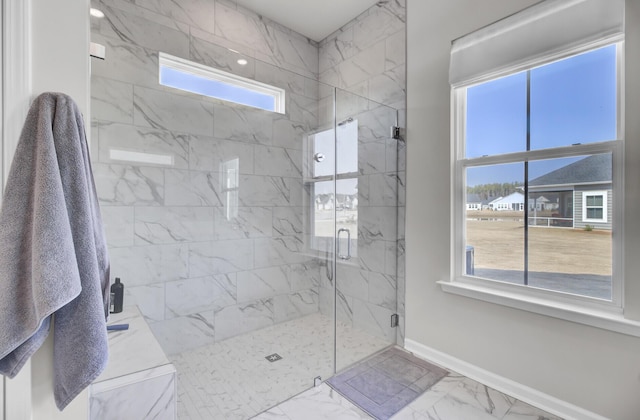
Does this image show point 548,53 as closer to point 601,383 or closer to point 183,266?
point 601,383

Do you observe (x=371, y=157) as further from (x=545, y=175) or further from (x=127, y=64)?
(x=127, y=64)

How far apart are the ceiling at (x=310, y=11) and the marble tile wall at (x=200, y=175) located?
0.34 ft

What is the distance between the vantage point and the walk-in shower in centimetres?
218

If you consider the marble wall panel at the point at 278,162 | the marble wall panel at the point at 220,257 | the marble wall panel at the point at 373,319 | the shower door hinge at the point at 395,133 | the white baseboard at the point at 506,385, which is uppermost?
the shower door hinge at the point at 395,133

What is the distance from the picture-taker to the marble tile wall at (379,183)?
104 inches

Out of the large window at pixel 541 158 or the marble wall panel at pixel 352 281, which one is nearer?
the large window at pixel 541 158

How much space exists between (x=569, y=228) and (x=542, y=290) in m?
0.42

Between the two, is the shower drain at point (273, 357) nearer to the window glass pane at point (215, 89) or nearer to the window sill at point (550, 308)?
the window sill at point (550, 308)

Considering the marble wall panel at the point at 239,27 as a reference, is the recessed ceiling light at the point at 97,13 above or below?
below

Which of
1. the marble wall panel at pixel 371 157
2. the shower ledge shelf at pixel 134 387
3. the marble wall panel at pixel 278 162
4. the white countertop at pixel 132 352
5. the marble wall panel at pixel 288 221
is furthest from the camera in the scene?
the marble wall panel at pixel 288 221

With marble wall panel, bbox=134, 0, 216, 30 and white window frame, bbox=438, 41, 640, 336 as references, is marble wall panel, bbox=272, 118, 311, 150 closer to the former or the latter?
marble wall panel, bbox=134, 0, 216, 30

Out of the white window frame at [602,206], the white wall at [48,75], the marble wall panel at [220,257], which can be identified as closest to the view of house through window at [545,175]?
the white window frame at [602,206]

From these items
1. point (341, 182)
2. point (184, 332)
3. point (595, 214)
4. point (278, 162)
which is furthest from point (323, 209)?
point (595, 214)

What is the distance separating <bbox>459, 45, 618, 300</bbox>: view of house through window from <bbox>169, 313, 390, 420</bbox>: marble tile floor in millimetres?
1277
